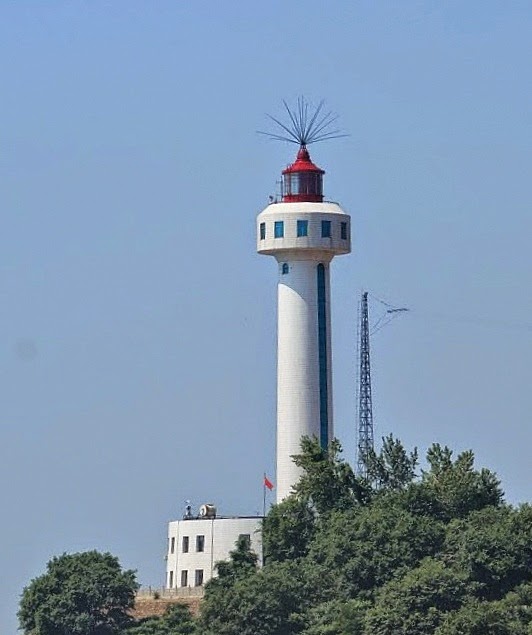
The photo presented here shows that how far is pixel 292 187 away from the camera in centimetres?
13388

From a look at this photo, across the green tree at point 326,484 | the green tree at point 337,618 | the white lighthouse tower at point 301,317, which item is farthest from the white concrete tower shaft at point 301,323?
the green tree at point 337,618

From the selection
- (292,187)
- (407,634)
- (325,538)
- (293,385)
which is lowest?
(407,634)

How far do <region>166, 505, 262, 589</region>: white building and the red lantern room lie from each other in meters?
16.3

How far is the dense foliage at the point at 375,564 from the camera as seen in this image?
109m

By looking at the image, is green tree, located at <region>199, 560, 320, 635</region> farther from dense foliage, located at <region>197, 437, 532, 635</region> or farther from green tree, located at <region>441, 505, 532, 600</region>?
green tree, located at <region>441, 505, 532, 600</region>

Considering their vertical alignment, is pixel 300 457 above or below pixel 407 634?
above

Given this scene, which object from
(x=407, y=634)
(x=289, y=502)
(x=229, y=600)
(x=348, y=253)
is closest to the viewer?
(x=407, y=634)

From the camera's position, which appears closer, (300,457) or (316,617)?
(316,617)

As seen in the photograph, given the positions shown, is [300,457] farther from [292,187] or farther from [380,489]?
[292,187]

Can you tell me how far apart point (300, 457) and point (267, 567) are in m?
6.95

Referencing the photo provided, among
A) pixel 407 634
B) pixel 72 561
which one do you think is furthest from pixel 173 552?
pixel 407 634

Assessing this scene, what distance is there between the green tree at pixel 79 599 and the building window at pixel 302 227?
18.9 metres

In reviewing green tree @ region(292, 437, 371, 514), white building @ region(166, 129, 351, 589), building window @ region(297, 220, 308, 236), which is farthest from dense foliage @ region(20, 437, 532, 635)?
building window @ region(297, 220, 308, 236)

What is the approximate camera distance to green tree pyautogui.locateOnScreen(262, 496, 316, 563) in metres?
123
